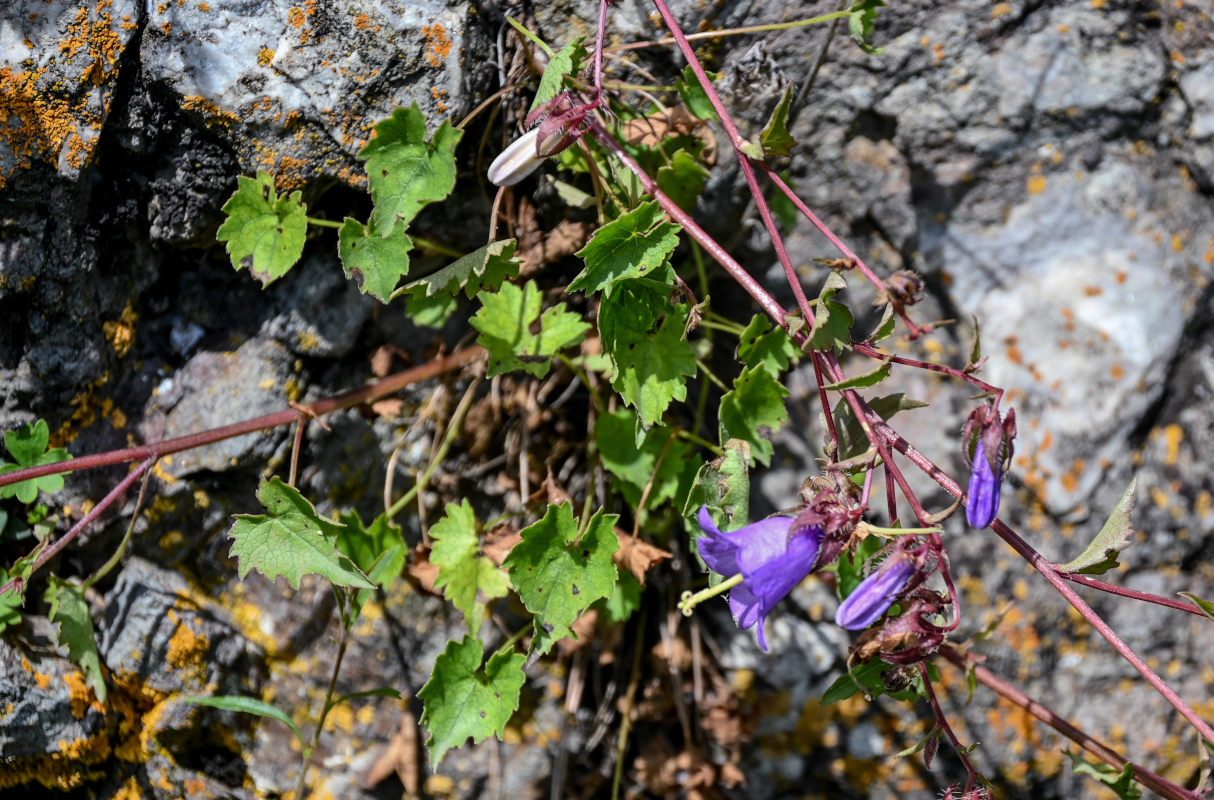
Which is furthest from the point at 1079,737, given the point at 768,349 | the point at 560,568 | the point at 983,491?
the point at 560,568

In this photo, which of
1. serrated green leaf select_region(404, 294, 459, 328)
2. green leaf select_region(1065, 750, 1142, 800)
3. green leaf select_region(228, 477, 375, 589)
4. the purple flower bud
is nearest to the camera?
the purple flower bud

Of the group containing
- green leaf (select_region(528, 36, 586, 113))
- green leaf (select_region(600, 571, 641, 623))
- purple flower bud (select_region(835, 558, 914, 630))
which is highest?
green leaf (select_region(528, 36, 586, 113))

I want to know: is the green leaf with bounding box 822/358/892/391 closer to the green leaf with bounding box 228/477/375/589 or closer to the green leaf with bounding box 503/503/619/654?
the green leaf with bounding box 503/503/619/654

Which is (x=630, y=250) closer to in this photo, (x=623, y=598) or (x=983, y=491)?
(x=983, y=491)

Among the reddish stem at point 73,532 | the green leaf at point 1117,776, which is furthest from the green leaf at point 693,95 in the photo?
the green leaf at point 1117,776

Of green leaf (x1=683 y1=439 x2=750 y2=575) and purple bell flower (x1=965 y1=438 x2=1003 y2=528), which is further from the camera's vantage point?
green leaf (x1=683 y1=439 x2=750 y2=575)

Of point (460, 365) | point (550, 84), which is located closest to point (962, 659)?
point (460, 365)

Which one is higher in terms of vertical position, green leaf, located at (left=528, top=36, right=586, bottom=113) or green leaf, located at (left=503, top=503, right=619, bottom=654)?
green leaf, located at (left=528, top=36, right=586, bottom=113)

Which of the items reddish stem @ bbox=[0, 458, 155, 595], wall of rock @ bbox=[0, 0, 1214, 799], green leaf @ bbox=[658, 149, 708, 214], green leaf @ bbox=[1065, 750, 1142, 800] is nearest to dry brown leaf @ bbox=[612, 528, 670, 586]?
wall of rock @ bbox=[0, 0, 1214, 799]
